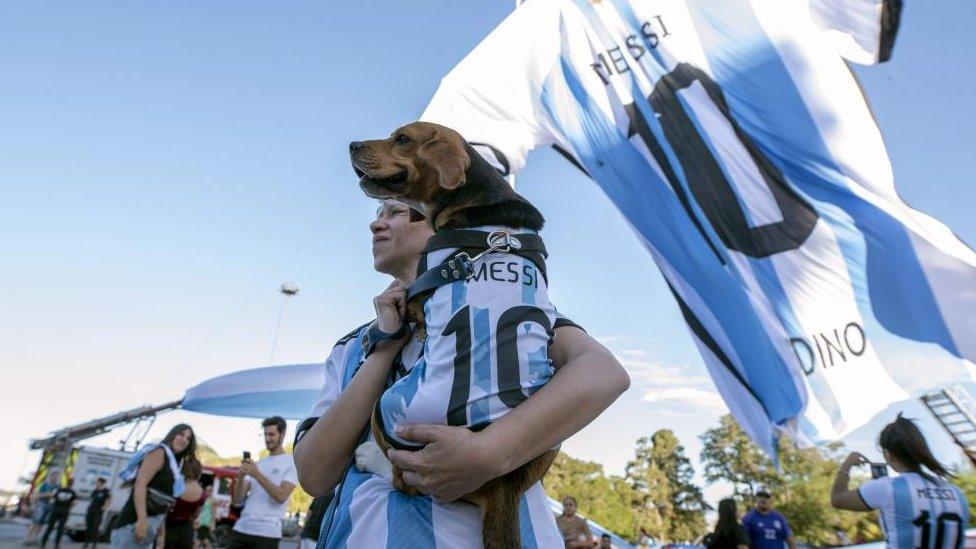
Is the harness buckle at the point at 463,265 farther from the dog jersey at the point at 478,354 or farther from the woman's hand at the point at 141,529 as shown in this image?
the woman's hand at the point at 141,529

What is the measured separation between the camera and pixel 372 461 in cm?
146

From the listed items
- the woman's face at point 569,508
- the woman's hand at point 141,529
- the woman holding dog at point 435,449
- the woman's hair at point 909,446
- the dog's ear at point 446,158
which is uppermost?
the dog's ear at point 446,158

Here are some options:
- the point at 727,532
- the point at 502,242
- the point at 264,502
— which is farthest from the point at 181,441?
the point at 727,532

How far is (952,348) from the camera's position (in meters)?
5.24

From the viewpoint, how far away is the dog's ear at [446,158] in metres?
1.83

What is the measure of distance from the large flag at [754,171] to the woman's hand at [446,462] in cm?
558

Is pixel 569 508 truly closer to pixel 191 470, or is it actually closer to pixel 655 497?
pixel 191 470

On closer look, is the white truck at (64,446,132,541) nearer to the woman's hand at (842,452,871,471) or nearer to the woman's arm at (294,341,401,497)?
the woman's hand at (842,452,871,471)

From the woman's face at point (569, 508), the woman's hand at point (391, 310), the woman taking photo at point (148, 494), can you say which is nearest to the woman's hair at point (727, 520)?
the woman's face at point (569, 508)

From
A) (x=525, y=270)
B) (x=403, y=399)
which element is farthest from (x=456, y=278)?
(x=403, y=399)

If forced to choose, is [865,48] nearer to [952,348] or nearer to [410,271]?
[952,348]

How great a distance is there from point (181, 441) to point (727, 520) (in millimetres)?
6031

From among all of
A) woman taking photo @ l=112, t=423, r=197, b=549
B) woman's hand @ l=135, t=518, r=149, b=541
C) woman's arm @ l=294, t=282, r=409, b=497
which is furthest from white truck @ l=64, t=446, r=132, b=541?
woman's arm @ l=294, t=282, r=409, b=497

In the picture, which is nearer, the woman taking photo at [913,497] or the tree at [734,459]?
the woman taking photo at [913,497]
